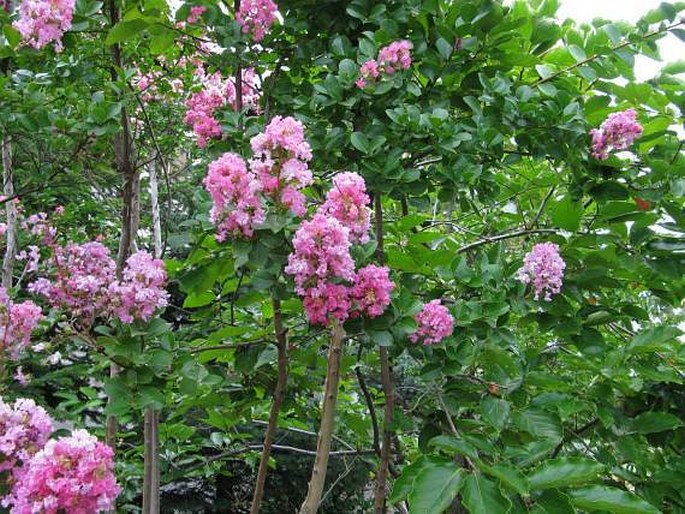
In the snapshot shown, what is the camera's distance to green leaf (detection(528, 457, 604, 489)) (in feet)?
3.26

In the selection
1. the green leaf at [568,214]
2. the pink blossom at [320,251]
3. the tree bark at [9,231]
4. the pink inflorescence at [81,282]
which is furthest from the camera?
the tree bark at [9,231]

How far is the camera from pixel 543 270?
1.42m

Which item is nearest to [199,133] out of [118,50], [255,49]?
[255,49]

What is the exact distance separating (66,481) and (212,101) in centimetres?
119

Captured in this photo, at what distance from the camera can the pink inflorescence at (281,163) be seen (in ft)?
3.60

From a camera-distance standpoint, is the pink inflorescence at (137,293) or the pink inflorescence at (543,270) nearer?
the pink inflorescence at (137,293)

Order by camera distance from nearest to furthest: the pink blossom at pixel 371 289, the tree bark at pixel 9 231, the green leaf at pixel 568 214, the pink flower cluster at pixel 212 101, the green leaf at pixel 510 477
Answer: the green leaf at pixel 510 477
the pink blossom at pixel 371 289
the green leaf at pixel 568 214
the pink flower cluster at pixel 212 101
the tree bark at pixel 9 231

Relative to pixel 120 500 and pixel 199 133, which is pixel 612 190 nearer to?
pixel 199 133

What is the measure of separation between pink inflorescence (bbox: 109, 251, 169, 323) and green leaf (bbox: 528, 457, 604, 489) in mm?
798

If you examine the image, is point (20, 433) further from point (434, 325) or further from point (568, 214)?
point (568, 214)

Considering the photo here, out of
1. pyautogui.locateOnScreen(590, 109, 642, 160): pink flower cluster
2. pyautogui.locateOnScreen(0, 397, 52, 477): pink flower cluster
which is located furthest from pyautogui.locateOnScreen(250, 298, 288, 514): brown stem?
pyautogui.locateOnScreen(590, 109, 642, 160): pink flower cluster

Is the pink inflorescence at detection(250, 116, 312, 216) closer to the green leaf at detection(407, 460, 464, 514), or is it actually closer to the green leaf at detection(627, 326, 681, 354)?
the green leaf at detection(407, 460, 464, 514)

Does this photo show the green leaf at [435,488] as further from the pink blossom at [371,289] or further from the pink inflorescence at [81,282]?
the pink inflorescence at [81,282]

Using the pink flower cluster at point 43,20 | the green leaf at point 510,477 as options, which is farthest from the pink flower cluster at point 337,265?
the pink flower cluster at point 43,20
